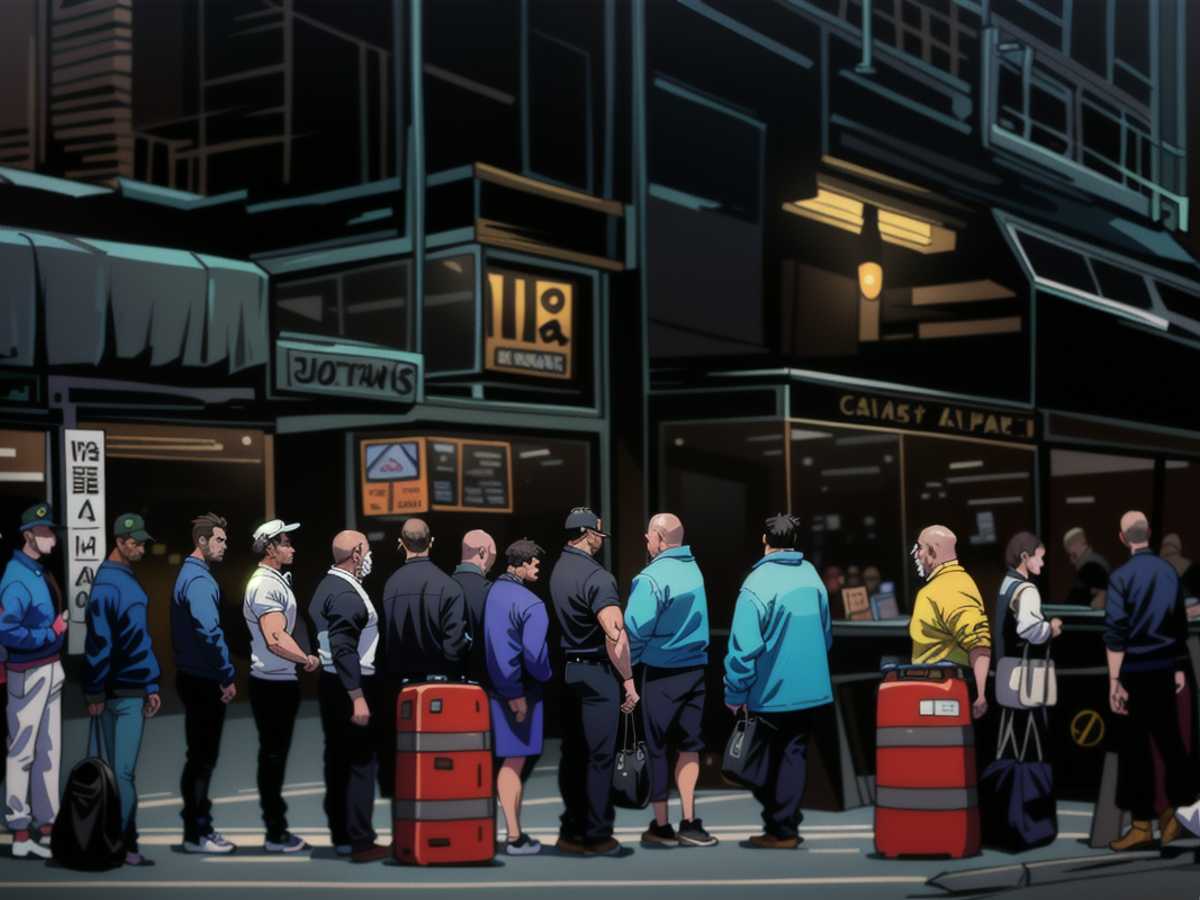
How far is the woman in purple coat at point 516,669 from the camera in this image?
9.55m

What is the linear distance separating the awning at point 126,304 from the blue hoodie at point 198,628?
4.04 metres

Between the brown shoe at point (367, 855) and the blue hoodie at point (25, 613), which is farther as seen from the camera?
the blue hoodie at point (25, 613)

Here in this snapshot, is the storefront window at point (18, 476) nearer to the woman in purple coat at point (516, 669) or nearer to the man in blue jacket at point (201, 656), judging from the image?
the man in blue jacket at point (201, 656)

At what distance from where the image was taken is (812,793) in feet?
37.1

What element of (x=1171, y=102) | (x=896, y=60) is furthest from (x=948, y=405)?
(x=1171, y=102)

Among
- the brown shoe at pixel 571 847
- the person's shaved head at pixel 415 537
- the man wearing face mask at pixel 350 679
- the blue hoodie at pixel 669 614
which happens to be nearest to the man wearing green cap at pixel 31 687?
the man wearing face mask at pixel 350 679

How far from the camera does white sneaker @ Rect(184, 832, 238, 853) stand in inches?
383

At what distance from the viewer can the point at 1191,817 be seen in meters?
9.43

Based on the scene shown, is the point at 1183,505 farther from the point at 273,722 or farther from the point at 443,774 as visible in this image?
the point at 273,722

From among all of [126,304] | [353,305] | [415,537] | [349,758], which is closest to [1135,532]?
[415,537]

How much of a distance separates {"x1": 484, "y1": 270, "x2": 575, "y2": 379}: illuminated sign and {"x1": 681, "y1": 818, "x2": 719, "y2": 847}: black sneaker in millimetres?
6080

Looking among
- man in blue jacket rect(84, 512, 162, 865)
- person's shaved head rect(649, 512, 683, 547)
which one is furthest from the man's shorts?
man in blue jacket rect(84, 512, 162, 865)

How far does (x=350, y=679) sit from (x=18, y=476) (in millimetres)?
5196

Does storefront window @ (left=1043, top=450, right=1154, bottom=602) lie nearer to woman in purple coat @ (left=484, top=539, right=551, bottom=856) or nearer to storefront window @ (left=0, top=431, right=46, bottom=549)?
woman in purple coat @ (left=484, top=539, right=551, bottom=856)
